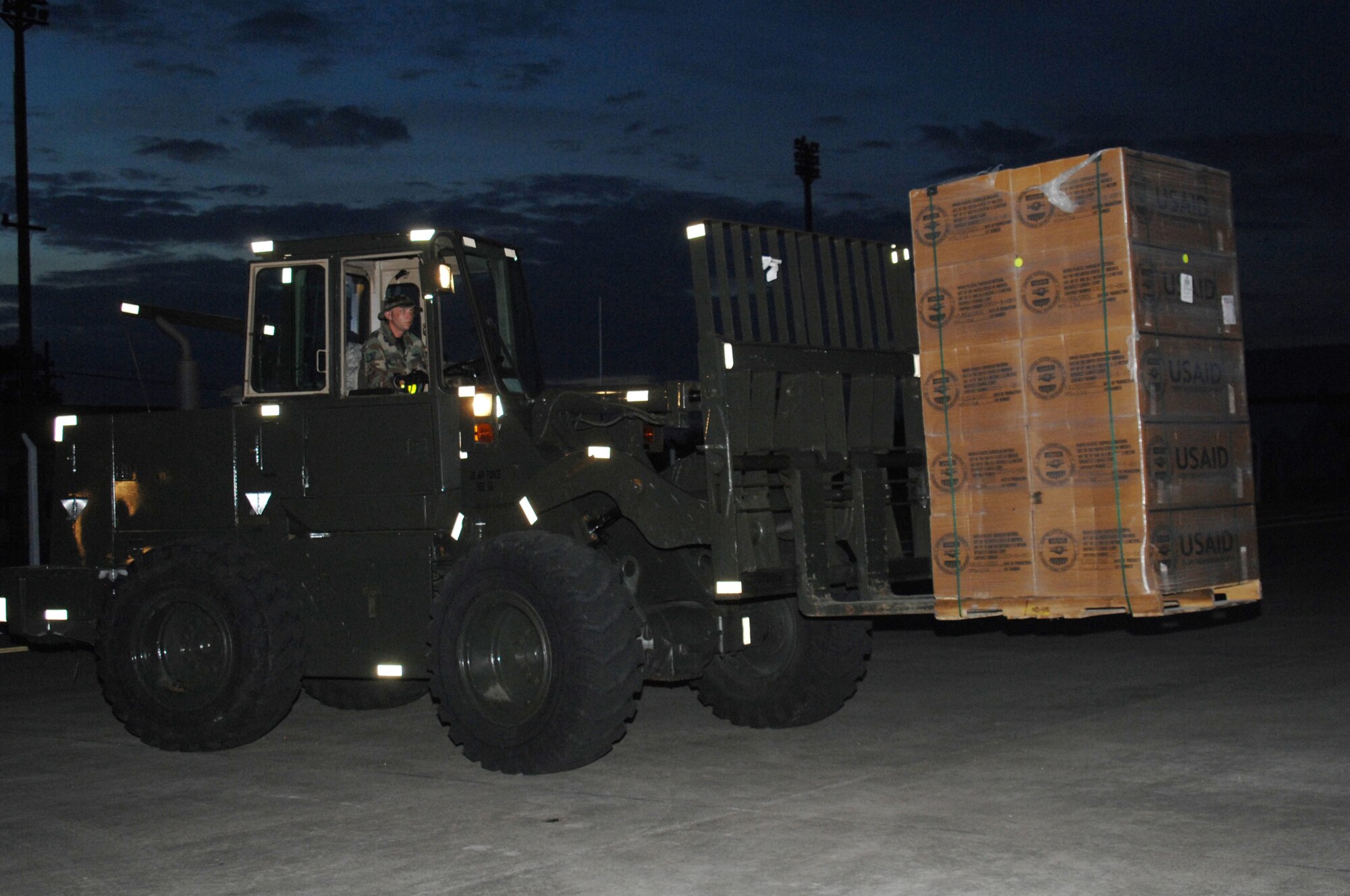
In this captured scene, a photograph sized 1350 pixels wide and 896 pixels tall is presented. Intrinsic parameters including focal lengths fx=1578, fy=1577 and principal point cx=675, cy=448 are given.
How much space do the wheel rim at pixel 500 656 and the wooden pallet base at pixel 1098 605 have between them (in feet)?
7.23

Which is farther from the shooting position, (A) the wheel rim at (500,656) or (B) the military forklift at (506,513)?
(A) the wheel rim at (500,656)

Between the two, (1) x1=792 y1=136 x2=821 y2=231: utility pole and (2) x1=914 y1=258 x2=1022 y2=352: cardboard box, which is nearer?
(2) x1=914 y1=258 x2=1022 y2=352: cardboard box

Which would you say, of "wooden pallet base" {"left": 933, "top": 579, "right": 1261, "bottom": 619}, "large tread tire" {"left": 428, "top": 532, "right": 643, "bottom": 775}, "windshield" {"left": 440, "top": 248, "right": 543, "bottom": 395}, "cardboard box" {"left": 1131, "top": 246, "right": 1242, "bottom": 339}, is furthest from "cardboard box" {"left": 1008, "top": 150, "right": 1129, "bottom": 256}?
"windshield" {"left": 440, "top": 248, "right": 543, "bottom": 395}

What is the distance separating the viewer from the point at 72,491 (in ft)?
34.0

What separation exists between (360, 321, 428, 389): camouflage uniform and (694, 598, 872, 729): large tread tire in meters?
2.53

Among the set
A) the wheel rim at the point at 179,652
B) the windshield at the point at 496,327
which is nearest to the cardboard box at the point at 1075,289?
the windshield at the point at 496,327

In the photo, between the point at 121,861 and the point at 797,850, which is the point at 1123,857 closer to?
the point at 797,850

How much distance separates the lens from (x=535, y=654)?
8.47 m

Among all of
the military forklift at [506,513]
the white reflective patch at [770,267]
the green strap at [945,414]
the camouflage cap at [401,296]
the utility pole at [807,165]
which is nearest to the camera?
the green strap at [945,414]

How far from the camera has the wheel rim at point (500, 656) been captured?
848 centimetres

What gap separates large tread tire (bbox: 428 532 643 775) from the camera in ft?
26.5

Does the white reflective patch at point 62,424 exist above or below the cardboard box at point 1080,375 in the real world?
above

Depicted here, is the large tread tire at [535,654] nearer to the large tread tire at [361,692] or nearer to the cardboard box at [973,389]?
the cardboard box at [973,389]

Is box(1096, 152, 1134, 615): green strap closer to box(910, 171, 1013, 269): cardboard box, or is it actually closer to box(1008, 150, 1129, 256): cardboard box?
box(1008, 150, 1129, 256): cardboard box
